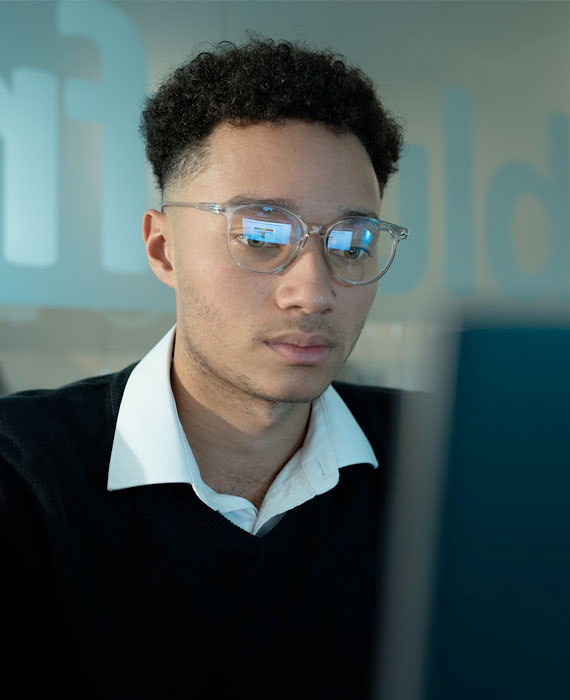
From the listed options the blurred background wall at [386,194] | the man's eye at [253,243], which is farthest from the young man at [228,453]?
the blurred background wall at [386,194]

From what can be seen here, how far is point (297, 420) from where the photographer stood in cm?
143

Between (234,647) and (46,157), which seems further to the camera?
(46,157)

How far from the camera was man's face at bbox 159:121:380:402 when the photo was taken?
4.02ft

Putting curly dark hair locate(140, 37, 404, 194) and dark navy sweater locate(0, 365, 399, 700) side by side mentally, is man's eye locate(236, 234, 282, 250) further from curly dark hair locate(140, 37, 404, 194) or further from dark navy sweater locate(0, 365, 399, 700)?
dark navy sweater locate(0, 365, 399, 700)

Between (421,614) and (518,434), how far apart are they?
0.36 feet

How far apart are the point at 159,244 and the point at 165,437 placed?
1.43 feet

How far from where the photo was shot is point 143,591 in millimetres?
1169

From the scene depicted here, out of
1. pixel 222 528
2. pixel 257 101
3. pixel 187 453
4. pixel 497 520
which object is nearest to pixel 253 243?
pixel 257 101

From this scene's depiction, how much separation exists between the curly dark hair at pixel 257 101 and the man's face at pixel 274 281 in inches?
1.3

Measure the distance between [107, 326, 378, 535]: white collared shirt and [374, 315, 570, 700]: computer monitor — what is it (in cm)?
86

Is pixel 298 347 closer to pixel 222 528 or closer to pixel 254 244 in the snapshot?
pixel 254 244

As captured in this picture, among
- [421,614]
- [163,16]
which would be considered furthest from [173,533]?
[163,16]

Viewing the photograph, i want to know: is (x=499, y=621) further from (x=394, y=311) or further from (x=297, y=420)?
(x=394, y=311)

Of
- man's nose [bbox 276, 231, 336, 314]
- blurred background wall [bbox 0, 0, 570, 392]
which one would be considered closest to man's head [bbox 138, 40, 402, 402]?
man's nose [bbox 276, 231, 336, 314]
